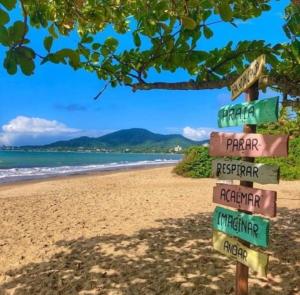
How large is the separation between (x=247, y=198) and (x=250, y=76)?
1.12 m

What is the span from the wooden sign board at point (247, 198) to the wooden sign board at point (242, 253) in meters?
0.37

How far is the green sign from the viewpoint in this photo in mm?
3645

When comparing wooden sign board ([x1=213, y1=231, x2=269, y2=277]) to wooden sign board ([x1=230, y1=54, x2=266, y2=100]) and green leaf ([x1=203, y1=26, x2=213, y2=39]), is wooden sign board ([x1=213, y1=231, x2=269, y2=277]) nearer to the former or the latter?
wooden sign board ([x1=230, y1=54, x2=266, y2=100])

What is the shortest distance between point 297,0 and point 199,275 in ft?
Answer: 13.5

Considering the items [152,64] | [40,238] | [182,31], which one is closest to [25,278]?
[40,238]

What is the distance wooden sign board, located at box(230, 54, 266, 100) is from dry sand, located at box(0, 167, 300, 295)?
269 cm

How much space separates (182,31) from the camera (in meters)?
4.38

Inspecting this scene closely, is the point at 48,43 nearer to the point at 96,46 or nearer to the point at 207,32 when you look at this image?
the point at 207,32

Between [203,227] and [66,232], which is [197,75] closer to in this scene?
[203,227]

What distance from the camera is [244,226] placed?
3930 mm

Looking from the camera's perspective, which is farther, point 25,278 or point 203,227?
point 203,227

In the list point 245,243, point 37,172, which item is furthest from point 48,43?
point 37,172

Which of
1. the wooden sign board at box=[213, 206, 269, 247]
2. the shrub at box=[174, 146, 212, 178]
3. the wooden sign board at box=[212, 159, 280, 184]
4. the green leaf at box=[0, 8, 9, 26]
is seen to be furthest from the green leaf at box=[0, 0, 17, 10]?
the shrub at box=[174, 146, 212, 178]

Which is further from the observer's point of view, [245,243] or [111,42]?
[111,42]
